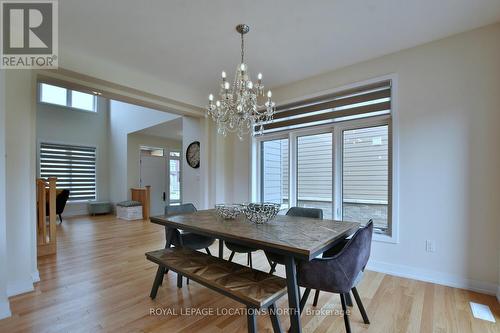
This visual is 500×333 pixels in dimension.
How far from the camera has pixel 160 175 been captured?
768 cm

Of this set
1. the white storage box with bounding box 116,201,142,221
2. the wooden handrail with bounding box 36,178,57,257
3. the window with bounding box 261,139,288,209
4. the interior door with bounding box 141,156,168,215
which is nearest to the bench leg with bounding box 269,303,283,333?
the window with bounding box 261,139,288,209

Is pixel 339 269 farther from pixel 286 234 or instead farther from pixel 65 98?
pixel 65 98

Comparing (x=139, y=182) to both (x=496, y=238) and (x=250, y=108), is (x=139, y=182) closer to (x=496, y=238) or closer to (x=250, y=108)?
(x=250, y=108)

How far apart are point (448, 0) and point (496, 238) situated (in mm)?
2193

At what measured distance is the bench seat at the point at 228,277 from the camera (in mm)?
1483

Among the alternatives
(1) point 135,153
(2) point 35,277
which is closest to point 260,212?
(2) point 35,277

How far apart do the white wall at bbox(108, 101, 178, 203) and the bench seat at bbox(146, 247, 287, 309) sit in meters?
5.00

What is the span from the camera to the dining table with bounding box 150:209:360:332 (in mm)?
1480

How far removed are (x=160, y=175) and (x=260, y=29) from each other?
6.27m

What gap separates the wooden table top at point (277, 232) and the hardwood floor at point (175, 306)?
71 cm

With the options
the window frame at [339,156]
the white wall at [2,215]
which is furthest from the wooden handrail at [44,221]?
the window frame at [339,156]

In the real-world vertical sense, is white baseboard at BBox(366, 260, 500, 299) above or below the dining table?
below

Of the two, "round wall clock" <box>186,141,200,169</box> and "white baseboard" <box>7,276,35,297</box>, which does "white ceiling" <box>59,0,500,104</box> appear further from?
"white baseboard" <box>7,276,35,297</box>

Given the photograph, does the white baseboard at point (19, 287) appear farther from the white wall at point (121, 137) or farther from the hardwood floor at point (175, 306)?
the white wall at point (121, 137)
